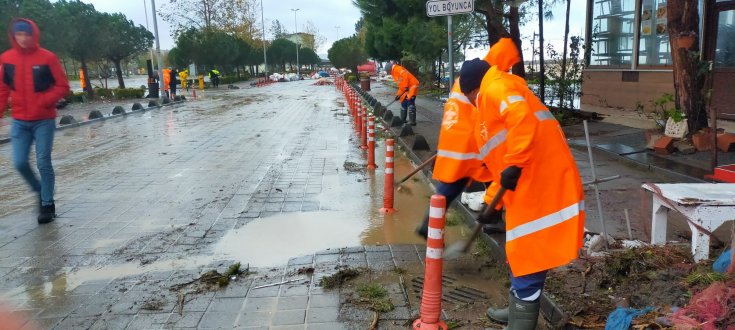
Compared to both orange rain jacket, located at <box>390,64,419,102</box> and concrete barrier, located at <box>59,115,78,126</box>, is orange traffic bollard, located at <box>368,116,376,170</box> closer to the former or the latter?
orange rain jacket, located at <box>390,64,419,102</box>

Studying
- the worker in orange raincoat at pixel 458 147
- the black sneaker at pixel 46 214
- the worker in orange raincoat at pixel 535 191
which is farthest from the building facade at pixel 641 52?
the black sneaker at pixel 46 214

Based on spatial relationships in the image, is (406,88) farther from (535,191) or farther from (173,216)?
(535,191)

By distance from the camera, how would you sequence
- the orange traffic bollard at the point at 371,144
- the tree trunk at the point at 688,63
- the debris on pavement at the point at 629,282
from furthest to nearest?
the orange traffic bollard at the point at 371,144 < the tree trunk at the point at 688,63 < the debris on pavement at the point at 629,282

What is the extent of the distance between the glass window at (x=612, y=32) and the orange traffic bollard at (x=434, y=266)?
12.9 m

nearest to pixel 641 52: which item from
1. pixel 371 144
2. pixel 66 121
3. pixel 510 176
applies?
pixel 371 144

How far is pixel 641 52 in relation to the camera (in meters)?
13.7

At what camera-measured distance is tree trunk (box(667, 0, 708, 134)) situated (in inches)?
317

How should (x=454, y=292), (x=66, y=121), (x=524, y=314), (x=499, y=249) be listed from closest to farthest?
(x=524, y=314)
(x=454, y=292)
(x=499, y=249)
(x=66, y=121)

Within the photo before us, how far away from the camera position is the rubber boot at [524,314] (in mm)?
2992

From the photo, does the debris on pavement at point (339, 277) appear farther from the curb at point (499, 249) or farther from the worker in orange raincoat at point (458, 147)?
the curb at point (499, 249)

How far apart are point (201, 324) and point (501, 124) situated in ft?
7.49

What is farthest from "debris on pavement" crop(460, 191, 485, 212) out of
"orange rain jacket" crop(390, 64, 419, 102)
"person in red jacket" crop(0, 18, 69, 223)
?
"orange rain jacket" crop(390, 64, 419, 102)

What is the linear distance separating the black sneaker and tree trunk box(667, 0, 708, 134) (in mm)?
8623

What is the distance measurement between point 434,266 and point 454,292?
2.86 feet
